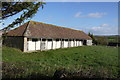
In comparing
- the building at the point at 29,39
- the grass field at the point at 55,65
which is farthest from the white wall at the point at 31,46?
the grass field at the point at 55,65

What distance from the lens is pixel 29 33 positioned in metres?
18.0

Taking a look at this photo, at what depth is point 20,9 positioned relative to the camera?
5.18 metres

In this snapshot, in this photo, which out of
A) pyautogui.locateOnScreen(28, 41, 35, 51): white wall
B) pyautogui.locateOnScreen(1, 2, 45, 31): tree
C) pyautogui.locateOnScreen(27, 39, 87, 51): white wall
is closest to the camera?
pyautogui.locateOnScreen(1, 2, 45, 31): tree

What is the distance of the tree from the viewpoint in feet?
16.8

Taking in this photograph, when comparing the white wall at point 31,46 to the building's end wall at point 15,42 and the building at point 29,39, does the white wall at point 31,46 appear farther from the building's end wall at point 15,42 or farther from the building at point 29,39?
the building's end wall at point 15,42

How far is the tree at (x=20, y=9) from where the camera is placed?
5109 millimetres

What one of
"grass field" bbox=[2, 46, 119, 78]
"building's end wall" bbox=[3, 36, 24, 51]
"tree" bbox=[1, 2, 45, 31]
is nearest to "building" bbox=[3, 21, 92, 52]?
"building's end wall" bbox=[3, 36, 24, 51]

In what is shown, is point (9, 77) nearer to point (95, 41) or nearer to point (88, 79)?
point (88, 79)

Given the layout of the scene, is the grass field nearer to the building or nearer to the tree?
the tree

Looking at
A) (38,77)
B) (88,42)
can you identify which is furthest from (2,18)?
(88,42)

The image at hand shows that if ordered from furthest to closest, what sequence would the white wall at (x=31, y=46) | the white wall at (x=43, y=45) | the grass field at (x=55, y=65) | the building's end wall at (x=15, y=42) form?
the white wall at (x=43, y=45) → the white wall at (x=31, y=46) → the building's end wall at (x=15, y=42) → the grass field at (x=55, y=65)

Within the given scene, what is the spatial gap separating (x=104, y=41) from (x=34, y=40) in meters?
32.9

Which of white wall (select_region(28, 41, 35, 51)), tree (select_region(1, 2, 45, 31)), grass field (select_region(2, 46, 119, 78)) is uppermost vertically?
tree (select_region(1, 2, 45, 31))

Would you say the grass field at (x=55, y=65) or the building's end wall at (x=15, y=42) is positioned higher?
the building's end wall at (x=15, y=42)
